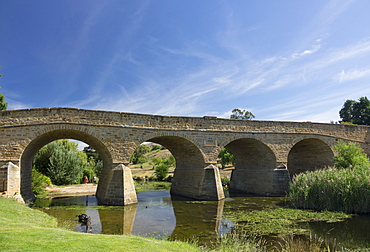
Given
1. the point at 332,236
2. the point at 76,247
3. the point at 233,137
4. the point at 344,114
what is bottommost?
the point at 332,236

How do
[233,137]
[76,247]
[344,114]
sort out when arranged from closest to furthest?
[76,247] → [233,137] → [344,114]

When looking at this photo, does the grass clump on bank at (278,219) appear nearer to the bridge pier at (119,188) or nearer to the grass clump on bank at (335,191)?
the grass clump on bank at (335,191)

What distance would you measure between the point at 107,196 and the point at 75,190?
859 cm

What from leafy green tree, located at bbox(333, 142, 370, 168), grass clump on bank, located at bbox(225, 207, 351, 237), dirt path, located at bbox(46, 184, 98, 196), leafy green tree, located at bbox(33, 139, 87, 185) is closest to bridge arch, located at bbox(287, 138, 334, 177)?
leafy green tree, located at bbox(333, 142, 370, 168)

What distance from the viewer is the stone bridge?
43.4 ft

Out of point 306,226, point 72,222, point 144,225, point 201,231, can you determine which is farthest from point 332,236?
point 72,222

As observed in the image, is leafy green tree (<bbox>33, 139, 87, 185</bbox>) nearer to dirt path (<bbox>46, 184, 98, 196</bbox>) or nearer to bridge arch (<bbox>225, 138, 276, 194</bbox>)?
dirt path (<bbox>46, 184, 98, 196</bbox>)

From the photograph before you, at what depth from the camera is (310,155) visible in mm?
21641

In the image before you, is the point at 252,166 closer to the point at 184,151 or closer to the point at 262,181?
the point at 262,181

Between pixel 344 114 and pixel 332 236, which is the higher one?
pixel 344 114

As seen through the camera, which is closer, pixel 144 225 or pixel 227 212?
pixel 144 225

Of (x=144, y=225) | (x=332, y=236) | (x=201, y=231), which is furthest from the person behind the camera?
(x=144, y=225)

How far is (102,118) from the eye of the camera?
14.6 metres

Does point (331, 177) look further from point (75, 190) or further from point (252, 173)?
point (75, 190)
